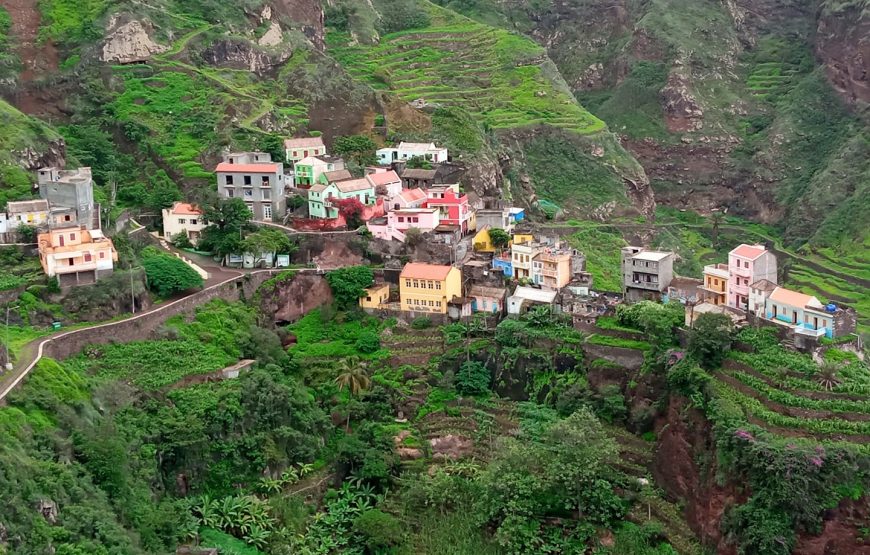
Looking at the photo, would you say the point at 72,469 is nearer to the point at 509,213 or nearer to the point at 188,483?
the point at 188,483

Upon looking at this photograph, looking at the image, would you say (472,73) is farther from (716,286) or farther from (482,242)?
(716,286)

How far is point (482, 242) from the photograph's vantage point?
66.9m

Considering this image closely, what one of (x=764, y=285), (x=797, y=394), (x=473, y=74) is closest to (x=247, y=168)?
(x=764, y=285)

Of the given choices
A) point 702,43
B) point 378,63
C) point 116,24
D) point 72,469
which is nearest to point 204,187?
point 116,24

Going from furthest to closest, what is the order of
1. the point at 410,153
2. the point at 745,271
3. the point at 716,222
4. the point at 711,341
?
the point at 716,222
the point at 410,153
the point at 745,271
the point at 711,341

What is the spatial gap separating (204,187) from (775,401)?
118 feet

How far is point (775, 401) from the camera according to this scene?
47.1 meters

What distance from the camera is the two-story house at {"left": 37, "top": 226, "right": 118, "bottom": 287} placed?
55.8m

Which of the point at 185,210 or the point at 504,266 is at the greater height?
the point at 185,210

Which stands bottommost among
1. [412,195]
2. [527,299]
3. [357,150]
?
[527,299]

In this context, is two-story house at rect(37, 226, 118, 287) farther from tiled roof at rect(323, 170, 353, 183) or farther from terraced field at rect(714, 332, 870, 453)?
terraced field at rect(714, 332, 870, 453)

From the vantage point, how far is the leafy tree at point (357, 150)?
75312mm

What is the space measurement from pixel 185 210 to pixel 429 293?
15.5m

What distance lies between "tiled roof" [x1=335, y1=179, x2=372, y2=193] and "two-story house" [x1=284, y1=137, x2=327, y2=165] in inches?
221
